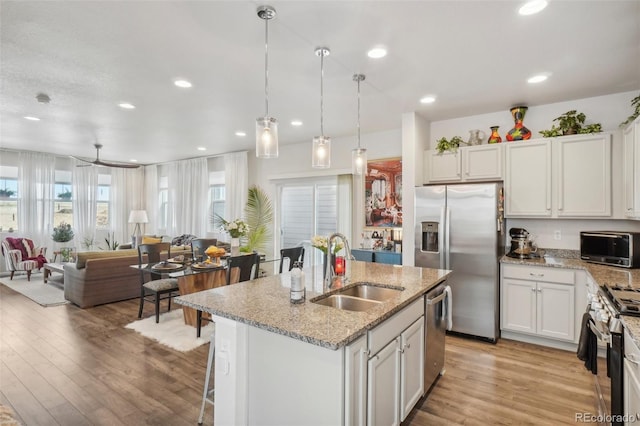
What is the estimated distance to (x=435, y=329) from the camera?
2680 mm

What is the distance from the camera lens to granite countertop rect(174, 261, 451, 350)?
1.52 meters

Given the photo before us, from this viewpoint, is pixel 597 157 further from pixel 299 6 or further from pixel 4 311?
pixel 4 311

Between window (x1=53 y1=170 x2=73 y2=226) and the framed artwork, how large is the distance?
766 centimetres

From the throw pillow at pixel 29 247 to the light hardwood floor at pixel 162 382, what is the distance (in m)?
3.69

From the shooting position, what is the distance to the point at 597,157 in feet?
11.5

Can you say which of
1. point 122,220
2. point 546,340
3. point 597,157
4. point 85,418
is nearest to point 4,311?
point 85,418

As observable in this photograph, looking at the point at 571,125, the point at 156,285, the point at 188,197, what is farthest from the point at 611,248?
the point at 188,197

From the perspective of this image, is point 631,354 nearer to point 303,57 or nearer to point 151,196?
point 303,57

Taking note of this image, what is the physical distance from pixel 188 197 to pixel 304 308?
7268mm

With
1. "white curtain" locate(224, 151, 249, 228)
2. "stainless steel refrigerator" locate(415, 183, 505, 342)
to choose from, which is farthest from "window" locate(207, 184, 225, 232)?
"stainless steel refrigerator" locate(415, 183, 505, 342)

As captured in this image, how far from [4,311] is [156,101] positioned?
12.7 feet

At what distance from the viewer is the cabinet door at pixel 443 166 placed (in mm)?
4301

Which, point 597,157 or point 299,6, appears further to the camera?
point 597,157

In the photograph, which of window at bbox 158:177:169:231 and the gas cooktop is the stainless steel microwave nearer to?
the gas cooktop
